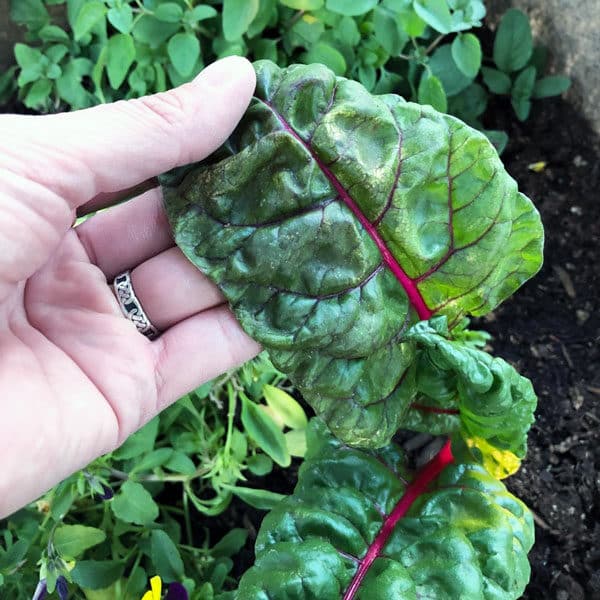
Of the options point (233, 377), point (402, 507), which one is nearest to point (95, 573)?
point (233, 377)

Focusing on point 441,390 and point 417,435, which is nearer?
point 441,390

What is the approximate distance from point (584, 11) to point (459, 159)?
931 mm

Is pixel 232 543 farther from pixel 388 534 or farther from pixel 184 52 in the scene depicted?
pixel 184 52

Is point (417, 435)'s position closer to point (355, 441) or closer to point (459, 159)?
point (355, 441)

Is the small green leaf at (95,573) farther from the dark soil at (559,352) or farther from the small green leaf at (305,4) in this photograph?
the small green leaf at (305,4)

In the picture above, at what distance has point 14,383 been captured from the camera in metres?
1.10

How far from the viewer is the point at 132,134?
3.43 feet

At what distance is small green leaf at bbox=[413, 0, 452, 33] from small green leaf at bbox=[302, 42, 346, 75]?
7.3 inches

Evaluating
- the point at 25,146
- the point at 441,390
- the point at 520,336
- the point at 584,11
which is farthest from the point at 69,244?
the point at 584,11

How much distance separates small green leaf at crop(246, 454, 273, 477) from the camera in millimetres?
1510

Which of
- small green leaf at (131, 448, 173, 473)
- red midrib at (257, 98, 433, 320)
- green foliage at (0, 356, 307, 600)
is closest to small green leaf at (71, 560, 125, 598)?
green foliage at (0, 356, 307, 600)

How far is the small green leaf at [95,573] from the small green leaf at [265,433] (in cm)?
33

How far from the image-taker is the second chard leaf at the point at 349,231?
3.37 feet

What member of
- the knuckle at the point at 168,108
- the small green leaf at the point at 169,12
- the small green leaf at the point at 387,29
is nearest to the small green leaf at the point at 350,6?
the small green leaf at the point at 387,29
